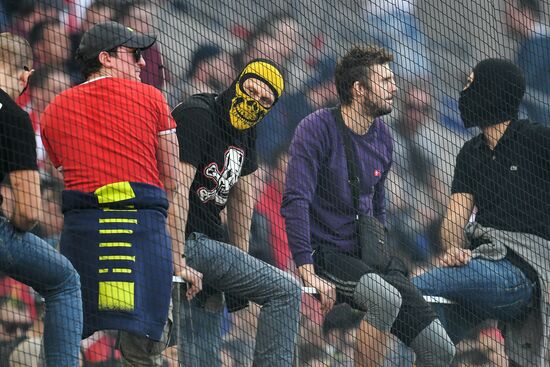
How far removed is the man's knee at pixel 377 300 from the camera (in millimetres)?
5602

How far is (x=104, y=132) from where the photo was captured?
4.99 m

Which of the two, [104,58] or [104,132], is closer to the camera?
[104,132]

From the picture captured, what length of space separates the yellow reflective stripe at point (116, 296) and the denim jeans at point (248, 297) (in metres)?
0.48

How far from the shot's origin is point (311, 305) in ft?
18.8

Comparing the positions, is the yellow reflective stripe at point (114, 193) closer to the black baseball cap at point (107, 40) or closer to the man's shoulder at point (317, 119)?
the black baseball cap at point (107, 40)

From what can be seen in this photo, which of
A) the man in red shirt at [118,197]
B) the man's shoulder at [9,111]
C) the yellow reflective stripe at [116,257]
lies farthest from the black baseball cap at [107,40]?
the yellow reflective stripe at [116,257]

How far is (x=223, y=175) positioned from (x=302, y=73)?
0.75m

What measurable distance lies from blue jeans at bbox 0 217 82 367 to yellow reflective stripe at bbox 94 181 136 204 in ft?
0.87

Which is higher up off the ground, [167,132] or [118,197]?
[167,132]

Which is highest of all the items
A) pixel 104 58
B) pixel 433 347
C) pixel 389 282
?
pixel 104 58

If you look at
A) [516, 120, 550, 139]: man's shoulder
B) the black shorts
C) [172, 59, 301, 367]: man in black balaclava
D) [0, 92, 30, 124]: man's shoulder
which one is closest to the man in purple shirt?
the black shorts

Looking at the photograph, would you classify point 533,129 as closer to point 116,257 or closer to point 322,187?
point 322,187

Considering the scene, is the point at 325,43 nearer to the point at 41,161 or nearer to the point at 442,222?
the point at 442,222

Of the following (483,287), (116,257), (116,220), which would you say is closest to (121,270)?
(116,257)
